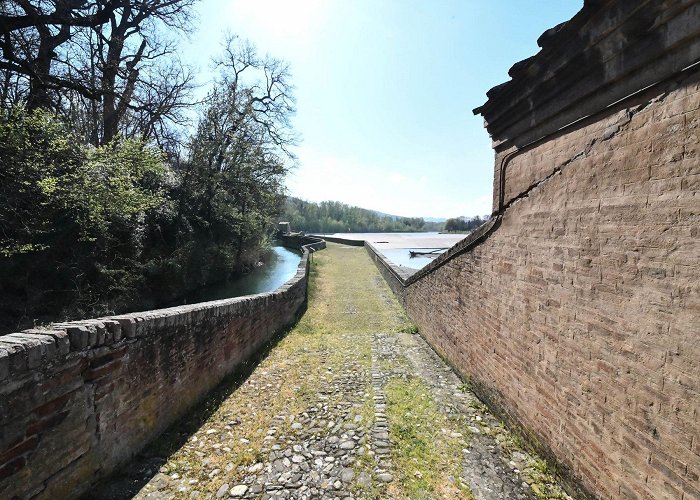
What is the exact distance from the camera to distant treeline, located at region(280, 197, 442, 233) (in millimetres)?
79875

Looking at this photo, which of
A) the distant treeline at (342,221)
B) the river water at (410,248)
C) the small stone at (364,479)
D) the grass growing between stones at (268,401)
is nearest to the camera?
the small stone at (364,479)

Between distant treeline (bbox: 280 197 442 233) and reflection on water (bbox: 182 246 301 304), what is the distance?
51.1 meters

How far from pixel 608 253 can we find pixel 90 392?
13.7ft

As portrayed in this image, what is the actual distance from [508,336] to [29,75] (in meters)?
13.6

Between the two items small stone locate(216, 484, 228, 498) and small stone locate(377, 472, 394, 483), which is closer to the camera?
small stone locate(216, 484, 228, 498)

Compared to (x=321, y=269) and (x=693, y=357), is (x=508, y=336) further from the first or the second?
(x=321, y=269)

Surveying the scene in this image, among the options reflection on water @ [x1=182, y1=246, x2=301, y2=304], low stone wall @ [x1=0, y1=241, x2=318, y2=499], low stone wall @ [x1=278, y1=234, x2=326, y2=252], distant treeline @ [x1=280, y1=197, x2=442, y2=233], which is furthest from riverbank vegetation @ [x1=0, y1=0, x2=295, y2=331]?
distant treeline @ [x1=280, y1=197, x2=442, y2=233]

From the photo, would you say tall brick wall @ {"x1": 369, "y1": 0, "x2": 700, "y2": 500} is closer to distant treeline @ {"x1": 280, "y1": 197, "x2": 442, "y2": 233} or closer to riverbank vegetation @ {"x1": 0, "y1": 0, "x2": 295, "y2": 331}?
riverbank vegetation @ {"x1": 0, "y1": 0, "x2": 295, "y2": 331}

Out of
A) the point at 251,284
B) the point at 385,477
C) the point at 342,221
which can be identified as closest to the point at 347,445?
the point at 385,477

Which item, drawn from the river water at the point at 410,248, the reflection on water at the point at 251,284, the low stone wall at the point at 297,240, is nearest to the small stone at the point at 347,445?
the river water at the point at 410,248

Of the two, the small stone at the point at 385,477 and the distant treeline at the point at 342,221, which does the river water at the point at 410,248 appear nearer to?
the small stone at the point at 385,477

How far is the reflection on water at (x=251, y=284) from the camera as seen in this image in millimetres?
14500

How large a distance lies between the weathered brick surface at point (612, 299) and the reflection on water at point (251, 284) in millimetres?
9342

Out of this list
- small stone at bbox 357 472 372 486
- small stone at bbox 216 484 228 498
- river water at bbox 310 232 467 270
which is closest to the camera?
small stone at bbox 216 484 228 498
